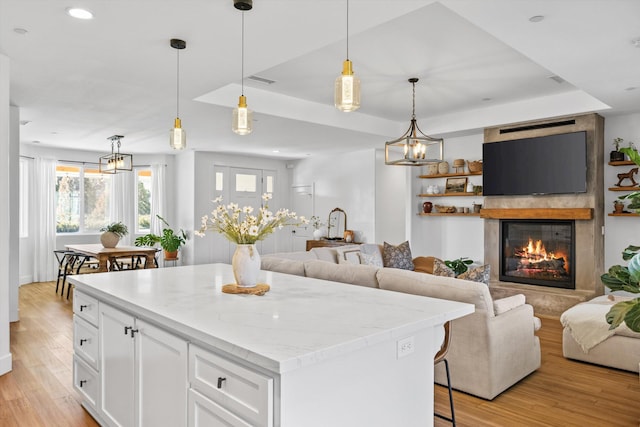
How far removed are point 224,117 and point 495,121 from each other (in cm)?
364

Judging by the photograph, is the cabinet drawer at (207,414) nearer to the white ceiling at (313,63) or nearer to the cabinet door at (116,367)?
the cabinet door at (116,367)

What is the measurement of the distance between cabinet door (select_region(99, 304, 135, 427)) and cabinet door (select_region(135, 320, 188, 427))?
11 cm

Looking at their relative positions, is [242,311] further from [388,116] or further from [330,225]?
[330,225]

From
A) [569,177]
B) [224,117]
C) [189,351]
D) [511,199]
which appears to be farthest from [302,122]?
[189,351]

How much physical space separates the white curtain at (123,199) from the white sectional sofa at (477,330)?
715cm

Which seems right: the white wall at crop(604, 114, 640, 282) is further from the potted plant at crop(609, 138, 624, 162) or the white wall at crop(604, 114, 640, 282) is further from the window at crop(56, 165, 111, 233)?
the window at crop(56, 165, 111, 233)

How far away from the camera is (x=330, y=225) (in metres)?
8.98

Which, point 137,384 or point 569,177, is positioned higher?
point 569,177

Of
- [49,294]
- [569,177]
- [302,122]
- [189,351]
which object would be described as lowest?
[49,294]

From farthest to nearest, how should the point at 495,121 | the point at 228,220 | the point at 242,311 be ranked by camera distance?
the point at 495,121 → the point at 228,220 → the point at 242,311

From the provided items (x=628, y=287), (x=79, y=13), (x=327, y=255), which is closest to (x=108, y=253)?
(x=327, y=255)

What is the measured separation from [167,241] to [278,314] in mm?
7397

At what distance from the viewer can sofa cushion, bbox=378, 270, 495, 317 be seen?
2.89m

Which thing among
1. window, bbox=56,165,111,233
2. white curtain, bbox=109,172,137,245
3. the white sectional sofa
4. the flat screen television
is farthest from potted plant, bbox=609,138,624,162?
window, bbox=56,165,111,233
